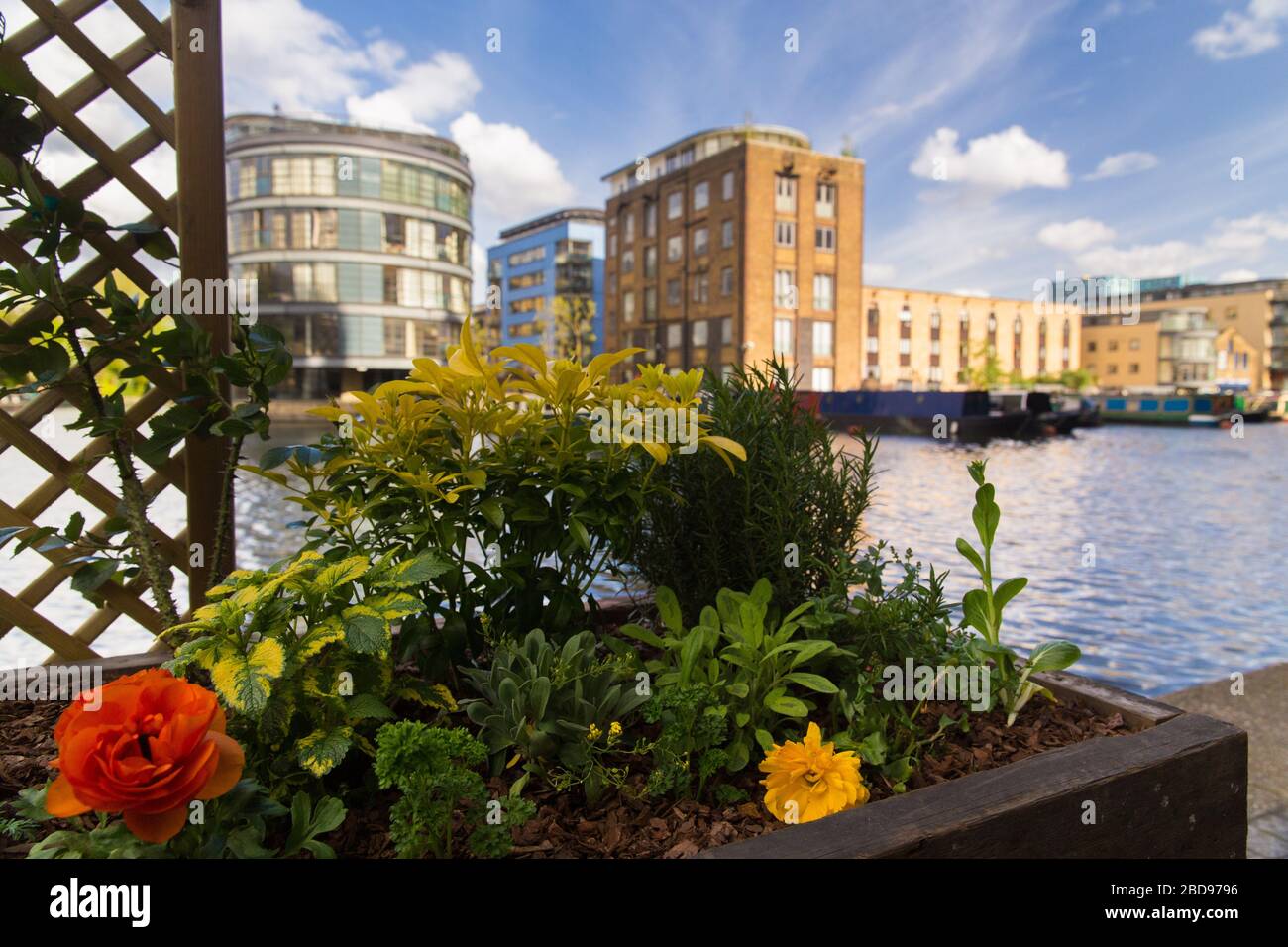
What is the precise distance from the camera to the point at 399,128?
39.8 meters

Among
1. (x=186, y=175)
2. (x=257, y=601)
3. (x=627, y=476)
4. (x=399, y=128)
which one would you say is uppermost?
(x=399, y=128)

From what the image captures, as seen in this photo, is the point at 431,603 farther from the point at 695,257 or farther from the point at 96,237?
the point at 695,257

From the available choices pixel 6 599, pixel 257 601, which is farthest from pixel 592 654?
pixel 6 599

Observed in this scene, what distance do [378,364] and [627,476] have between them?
132 feet

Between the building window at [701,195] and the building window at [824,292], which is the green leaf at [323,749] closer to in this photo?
the building window at [824,292]

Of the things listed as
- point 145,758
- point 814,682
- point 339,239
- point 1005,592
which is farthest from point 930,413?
point 339,239

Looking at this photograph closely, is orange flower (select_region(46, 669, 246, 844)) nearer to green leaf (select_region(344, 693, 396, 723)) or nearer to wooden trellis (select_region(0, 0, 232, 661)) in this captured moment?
green leaf (select_region(344, 693, 396, 723))

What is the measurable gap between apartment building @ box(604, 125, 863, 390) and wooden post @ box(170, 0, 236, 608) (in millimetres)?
31117

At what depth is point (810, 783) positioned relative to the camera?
4.58 ft

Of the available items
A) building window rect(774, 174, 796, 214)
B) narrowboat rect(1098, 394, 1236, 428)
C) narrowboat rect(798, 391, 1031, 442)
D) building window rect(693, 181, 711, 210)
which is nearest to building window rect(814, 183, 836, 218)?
building window rect(774, 174, 796, 214)

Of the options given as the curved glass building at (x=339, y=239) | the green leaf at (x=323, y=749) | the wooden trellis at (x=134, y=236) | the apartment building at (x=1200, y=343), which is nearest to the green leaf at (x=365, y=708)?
A: the green leaf at (x=323, y=749)

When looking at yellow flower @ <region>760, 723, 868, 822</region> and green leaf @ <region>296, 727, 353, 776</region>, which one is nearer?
green leaf @ <region>296, 727, 353, 776</region>

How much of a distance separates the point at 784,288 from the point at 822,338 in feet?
11.3

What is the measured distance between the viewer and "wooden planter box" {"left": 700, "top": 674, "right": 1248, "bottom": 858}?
1228 mm
